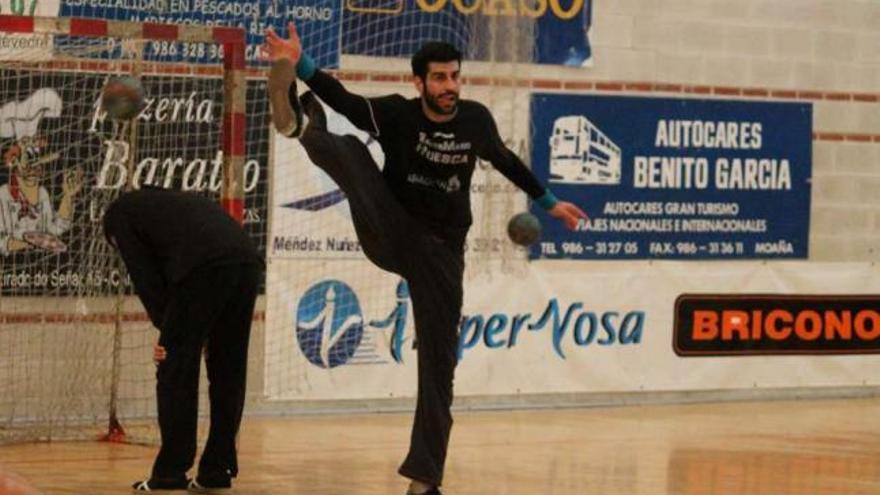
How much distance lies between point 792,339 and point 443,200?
26.3 ft

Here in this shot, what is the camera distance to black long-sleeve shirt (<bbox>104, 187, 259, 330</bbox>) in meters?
9.70

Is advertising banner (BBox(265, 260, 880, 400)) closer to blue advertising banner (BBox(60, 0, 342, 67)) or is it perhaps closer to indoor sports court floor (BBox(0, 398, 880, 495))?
indoor sports court floor (BBox(0, 398, 880, 495))

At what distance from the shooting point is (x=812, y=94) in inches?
664

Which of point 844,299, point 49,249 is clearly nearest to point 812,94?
point 844,299

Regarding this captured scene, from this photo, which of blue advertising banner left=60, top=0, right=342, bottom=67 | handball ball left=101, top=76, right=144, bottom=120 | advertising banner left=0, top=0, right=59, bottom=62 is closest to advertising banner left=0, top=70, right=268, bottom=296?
advertising banner left=0, top=0, right=59, bottom=62

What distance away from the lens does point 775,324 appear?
16.8m

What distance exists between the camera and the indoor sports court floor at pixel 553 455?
10656mm

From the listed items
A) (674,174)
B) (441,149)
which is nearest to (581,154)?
(674,174)

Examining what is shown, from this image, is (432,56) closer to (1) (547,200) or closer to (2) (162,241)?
(1) (547,200)

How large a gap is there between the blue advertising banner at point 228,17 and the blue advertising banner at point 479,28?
0.16 m

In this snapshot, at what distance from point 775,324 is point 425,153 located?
26.1ft

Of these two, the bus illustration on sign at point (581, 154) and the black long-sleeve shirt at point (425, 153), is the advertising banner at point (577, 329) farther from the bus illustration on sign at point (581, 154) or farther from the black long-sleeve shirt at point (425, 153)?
the black long-sleeve shirt at point (425, 153)

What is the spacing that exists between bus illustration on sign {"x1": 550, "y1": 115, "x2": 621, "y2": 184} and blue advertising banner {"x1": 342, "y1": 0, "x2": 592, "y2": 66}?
536 millimetres

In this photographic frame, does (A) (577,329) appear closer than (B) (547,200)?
No
